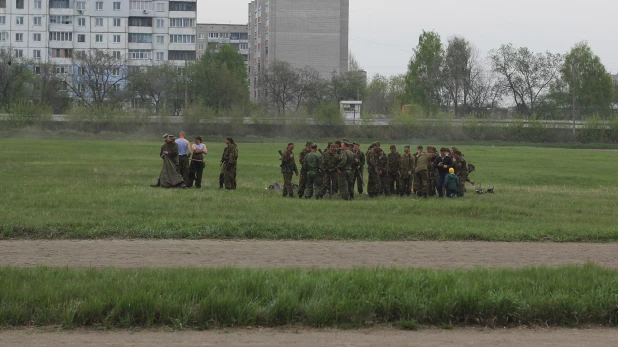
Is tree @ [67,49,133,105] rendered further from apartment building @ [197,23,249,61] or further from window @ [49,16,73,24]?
apartment building @ [197,23,249,61]

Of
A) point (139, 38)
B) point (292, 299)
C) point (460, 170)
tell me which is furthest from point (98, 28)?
point (292, 299)

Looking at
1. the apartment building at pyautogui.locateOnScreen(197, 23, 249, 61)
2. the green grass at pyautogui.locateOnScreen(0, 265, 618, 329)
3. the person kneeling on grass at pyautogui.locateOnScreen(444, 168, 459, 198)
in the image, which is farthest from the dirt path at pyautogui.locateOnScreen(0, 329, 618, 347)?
the apartment building at pyautogui.locateOnScreen(197, 23, 249, 61)

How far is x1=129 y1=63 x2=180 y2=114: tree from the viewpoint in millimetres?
109750

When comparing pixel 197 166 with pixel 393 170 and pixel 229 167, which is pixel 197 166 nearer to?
pixel 229 167

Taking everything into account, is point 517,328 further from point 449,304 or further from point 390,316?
point 390,316

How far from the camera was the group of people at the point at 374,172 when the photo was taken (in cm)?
2438

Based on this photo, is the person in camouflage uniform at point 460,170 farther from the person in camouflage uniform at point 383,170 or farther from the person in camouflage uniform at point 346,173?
the person in camouflage uniform at point 346,173

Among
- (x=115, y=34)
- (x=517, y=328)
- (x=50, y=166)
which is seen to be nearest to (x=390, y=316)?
(x=517, y=328)

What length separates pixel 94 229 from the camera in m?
16.3

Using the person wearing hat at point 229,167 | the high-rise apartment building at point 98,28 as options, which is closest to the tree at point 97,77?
the high-rise apartment building at point 98,28

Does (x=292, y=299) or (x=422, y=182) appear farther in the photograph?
(x=422, y=182)

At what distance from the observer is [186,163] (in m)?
26.6

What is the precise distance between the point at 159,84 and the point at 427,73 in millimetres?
39978

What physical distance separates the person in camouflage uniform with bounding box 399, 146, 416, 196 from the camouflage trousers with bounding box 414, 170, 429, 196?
0.33 meters
